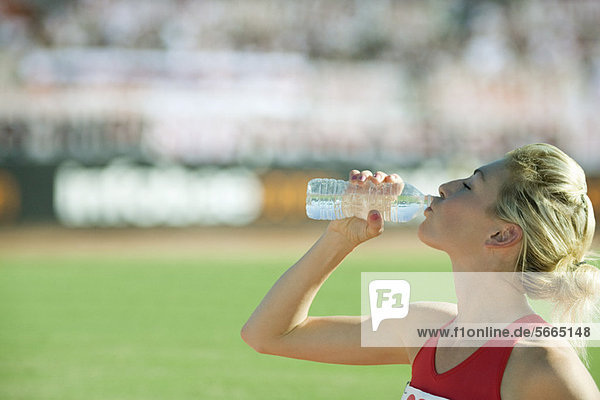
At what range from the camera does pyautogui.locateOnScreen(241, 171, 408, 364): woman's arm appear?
8.55ft

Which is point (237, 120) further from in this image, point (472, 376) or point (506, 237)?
point (472, 376)

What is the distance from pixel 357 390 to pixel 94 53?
52.4 ft

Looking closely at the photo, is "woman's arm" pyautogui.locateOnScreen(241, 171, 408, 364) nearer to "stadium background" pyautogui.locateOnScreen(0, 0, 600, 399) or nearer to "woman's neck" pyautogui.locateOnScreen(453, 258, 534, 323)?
"woman's neck" pyautogui.locateOnScreen(453, 258, 534, 323)

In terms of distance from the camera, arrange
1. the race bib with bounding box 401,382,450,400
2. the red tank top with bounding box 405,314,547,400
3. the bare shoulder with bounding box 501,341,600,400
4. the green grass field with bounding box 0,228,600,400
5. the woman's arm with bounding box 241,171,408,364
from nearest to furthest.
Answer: the bare shoulder with bounding box 501,341,600,400 < the red tank top with bounding box 405,314,547,400 < the race bib with bounding box 401,382,450,400 < the woman's arm with bounding box 241,171,408,364 < the green grass field with bounding box 0,228,600,400

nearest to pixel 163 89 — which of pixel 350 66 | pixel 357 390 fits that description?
pixel 350 66

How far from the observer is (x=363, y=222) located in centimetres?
263

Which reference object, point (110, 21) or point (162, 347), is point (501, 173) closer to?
point (162, 347)

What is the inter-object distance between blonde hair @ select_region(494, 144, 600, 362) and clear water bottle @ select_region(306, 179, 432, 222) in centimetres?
32

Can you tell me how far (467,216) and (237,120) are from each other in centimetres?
1767

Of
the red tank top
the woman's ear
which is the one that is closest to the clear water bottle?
the woman's ear

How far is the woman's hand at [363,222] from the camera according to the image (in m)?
2.49

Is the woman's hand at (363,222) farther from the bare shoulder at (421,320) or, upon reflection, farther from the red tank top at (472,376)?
the red tank top at (472,376)

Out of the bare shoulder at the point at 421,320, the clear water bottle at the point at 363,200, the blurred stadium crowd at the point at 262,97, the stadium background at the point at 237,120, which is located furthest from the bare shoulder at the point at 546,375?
the blurred stadium crowd at the point at 262,97

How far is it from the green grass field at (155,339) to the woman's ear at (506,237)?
3.63m
